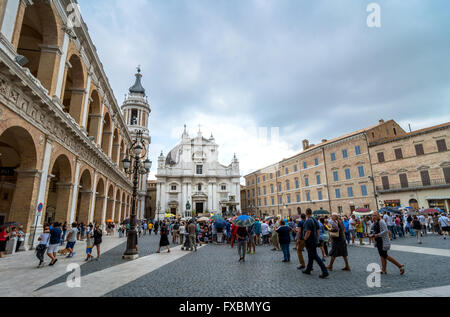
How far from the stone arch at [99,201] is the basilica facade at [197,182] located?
25.2 m

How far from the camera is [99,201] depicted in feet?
67.5

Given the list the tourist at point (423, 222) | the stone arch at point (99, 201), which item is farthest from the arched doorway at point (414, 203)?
the stone arch at point (99, 201)

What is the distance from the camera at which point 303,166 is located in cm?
3638

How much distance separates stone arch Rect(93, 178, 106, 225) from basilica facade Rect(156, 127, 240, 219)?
25183 mm

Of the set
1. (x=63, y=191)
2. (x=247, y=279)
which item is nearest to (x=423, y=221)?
(x=247, y=279)

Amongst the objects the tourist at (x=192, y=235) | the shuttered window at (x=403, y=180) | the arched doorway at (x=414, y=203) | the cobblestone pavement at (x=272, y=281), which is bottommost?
the cobblestone pavement at (x=272, y=281)

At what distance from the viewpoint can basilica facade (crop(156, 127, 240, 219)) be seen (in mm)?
47750

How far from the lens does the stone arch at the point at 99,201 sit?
20219mm

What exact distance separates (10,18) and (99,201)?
15710 mm

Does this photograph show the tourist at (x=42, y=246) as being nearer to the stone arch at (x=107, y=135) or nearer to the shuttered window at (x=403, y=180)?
the stone arch at (x=107, y=135)

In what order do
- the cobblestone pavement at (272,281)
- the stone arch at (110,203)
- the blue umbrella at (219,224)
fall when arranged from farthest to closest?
the stone arch at (110,203) < the blue umbrella at (219,224) < the cobblestone pavement at (272,281)

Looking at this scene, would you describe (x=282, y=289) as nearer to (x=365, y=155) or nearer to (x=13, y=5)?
(x=13, y=5)

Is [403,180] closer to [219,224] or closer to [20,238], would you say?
[219,224]
